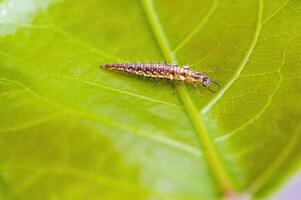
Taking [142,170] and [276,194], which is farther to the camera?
[142,170]

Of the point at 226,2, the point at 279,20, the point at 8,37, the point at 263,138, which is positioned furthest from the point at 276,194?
the point at 8,37

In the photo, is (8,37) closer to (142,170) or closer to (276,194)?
(142,170)

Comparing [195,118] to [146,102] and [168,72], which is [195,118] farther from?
[168,72]

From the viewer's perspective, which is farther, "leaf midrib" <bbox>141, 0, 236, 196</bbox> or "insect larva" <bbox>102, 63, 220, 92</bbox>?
"insect larva" <bbox>102, 63, 220, 92</bbox>

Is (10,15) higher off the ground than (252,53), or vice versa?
(10,15)

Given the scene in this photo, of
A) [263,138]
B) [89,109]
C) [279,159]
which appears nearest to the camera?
[279,159]
